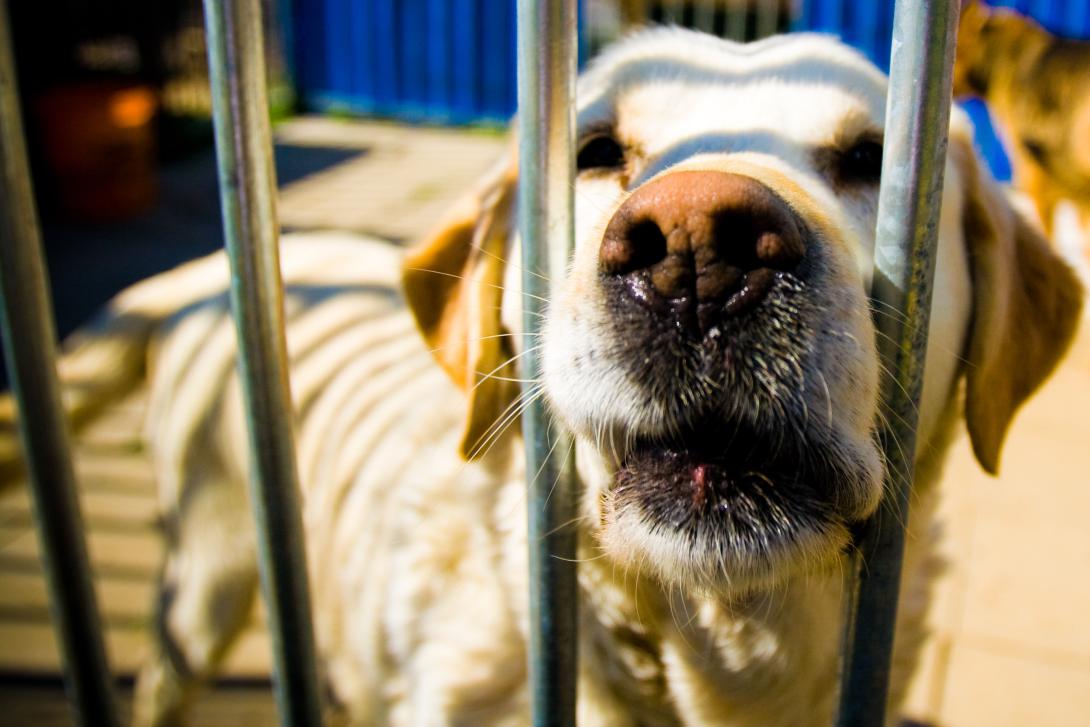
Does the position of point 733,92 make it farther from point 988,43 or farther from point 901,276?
point 988,43

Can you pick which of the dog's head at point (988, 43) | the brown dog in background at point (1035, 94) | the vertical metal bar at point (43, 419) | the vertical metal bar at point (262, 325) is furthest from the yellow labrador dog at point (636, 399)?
the dog's head at point (988, 43)

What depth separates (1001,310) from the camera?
172 centimetres

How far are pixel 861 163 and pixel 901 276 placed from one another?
718 millimetres

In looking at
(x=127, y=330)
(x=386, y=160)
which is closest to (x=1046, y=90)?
(x=386, y=160)

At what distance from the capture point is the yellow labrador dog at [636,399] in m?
1.08

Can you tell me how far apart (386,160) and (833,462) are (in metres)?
8.30

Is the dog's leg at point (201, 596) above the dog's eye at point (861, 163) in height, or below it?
below

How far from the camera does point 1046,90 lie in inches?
265

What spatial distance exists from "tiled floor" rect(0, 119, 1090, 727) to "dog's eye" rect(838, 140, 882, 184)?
36.3 inches

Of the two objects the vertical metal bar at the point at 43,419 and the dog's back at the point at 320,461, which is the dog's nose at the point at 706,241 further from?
the dog's back at the point at 320,461

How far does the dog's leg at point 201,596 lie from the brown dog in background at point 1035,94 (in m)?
5.85

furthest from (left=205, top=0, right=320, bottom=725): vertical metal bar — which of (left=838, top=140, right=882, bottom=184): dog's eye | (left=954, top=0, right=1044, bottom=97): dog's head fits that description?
(left=954, top=0, right=1044, bottom=97): dog's head

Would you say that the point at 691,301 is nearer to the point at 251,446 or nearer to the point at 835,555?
the point at 835,555

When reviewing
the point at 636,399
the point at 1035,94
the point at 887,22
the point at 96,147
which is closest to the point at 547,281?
the point at 636,399
